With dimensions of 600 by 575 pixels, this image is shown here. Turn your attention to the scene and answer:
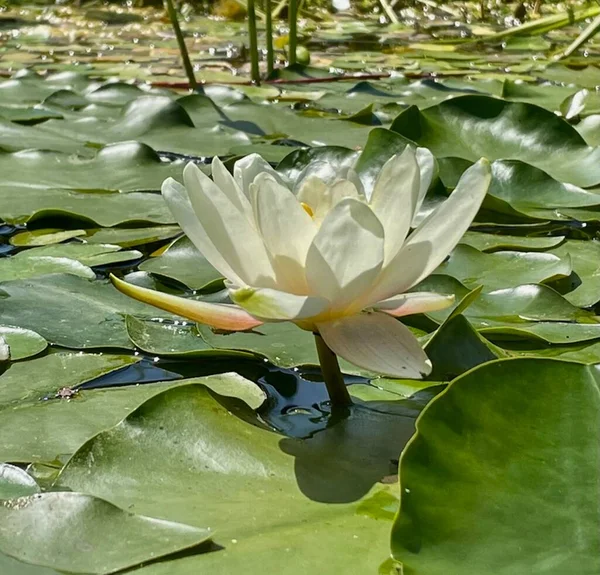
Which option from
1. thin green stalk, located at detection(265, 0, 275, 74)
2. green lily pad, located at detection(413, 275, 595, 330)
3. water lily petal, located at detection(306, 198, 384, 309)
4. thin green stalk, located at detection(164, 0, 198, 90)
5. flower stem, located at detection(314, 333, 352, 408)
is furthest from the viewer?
thin green stalk, located at detection(265, 0, 275, 74)

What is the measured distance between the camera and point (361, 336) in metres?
0.71

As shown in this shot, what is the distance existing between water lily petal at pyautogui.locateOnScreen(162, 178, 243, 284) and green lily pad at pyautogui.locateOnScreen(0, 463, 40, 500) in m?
0.23

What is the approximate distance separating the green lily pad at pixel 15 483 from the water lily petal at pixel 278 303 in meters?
0.22

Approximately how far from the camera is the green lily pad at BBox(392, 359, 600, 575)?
0.53 m

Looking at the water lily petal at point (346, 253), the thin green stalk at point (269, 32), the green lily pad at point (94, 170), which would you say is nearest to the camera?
the water lily petal at point (346, 253)

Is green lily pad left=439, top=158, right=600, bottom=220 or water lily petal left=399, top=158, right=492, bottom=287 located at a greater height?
water lily petal left=399, top=158, right=492, bottom=287

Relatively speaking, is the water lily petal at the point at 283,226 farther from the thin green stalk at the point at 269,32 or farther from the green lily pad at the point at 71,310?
the thin green stalk at the point at 269,32

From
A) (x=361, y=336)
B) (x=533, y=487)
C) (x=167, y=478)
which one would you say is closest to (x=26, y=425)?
(x=167, y=478)

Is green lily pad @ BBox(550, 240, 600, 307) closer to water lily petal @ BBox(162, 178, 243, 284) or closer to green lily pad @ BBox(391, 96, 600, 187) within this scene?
green lily pad @ BBox(391, 96, 600, 187)

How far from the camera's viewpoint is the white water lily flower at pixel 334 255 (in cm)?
68

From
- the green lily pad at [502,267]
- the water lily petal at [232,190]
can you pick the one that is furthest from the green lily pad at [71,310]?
the green lily pad at [502,267]

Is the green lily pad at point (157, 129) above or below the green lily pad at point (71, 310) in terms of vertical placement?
below

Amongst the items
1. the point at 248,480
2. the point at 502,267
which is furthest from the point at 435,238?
the point at 502,267

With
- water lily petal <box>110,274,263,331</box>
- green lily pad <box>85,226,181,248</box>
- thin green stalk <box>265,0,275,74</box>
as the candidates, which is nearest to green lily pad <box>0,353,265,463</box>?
water lily petal <box>110,274,263,331</box>
